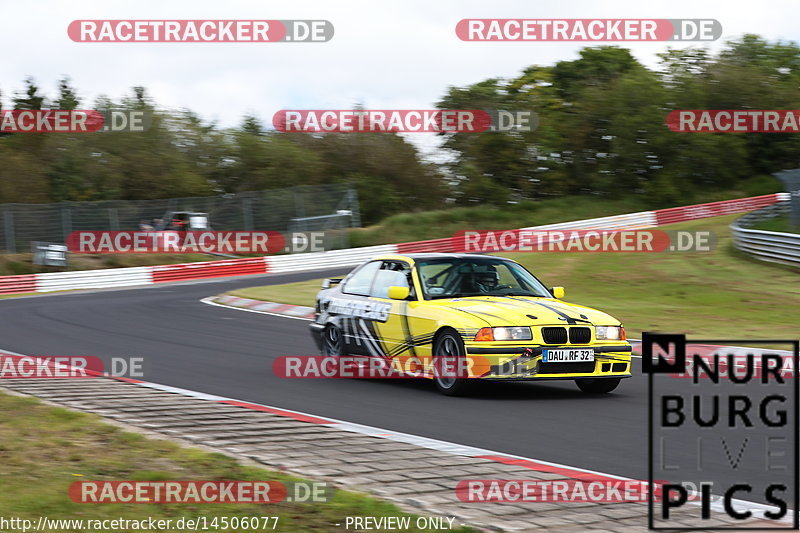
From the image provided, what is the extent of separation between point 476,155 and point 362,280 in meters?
42.0

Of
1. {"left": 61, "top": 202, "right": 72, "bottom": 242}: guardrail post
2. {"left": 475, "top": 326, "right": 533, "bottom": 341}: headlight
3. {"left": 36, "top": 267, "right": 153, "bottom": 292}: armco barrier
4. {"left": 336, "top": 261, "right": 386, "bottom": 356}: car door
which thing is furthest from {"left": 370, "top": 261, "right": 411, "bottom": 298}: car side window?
{"left": 61, "top": 202, "right": 72, "bottom": 242}: guardrail post

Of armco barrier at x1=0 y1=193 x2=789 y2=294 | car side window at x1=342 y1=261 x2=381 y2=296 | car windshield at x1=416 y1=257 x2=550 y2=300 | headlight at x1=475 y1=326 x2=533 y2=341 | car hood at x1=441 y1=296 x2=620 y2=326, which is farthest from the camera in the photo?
armco barrier at x1=0 y1=193 x2=789 y2=294

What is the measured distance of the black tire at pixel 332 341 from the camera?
11719 mm

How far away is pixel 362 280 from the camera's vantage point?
461 inches

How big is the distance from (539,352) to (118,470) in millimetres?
4584

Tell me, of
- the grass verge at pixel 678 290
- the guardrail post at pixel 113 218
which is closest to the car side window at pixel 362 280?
the grass verge at pixel 678 290

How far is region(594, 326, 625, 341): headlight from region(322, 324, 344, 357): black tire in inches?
119

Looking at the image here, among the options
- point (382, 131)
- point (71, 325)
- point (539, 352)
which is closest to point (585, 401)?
point (539, 352)

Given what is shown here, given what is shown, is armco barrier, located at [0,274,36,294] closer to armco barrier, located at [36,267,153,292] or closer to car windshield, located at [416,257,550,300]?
armco barrier, located at [36,267,153,292]

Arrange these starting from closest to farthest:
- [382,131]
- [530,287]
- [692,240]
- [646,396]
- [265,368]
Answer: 1. [646,396]
2. [530,287]
3. [265,368]
4. [692,240]
5. [382,131]

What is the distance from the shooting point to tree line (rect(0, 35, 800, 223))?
162 feet

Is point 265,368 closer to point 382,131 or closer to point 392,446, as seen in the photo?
point 392,446

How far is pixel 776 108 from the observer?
180 feet

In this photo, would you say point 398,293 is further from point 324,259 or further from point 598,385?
point 324,259
